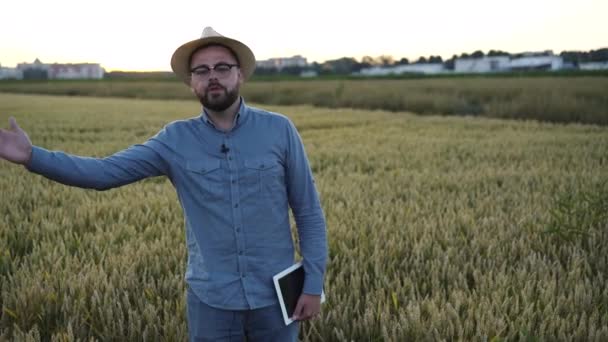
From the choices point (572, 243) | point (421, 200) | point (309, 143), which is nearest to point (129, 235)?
point (421, 200)

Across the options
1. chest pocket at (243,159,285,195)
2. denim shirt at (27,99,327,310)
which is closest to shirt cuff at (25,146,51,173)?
denim shirt at (27,99,327,310)

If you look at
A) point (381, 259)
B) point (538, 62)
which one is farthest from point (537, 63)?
point (381, 259)

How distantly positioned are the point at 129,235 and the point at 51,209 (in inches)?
50.0

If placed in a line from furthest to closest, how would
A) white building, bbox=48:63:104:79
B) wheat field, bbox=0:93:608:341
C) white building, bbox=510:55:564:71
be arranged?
white building, bbox=48:63:104:79, white building, bbox=510:55:564:71, wheat field, bbox=0:93:608:341

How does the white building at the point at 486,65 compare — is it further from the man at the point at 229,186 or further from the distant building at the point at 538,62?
the man at the point at 229,186

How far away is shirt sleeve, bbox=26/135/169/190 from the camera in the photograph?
173cm

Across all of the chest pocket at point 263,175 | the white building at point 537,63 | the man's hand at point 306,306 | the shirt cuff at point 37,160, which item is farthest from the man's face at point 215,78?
the white building at point 537,63

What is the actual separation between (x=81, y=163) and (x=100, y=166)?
0.07 m

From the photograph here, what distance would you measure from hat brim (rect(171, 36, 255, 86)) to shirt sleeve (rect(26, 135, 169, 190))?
301 mm

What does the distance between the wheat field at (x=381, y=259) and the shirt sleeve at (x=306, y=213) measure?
0.56 metres

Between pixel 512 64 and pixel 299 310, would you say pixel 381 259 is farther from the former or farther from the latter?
pixel 512 64

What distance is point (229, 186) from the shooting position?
6.25ft

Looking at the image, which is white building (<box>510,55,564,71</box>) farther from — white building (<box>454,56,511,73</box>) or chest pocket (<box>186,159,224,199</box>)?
chest pocket (<box>186,159,224,199</box>)

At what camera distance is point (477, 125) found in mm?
15047
